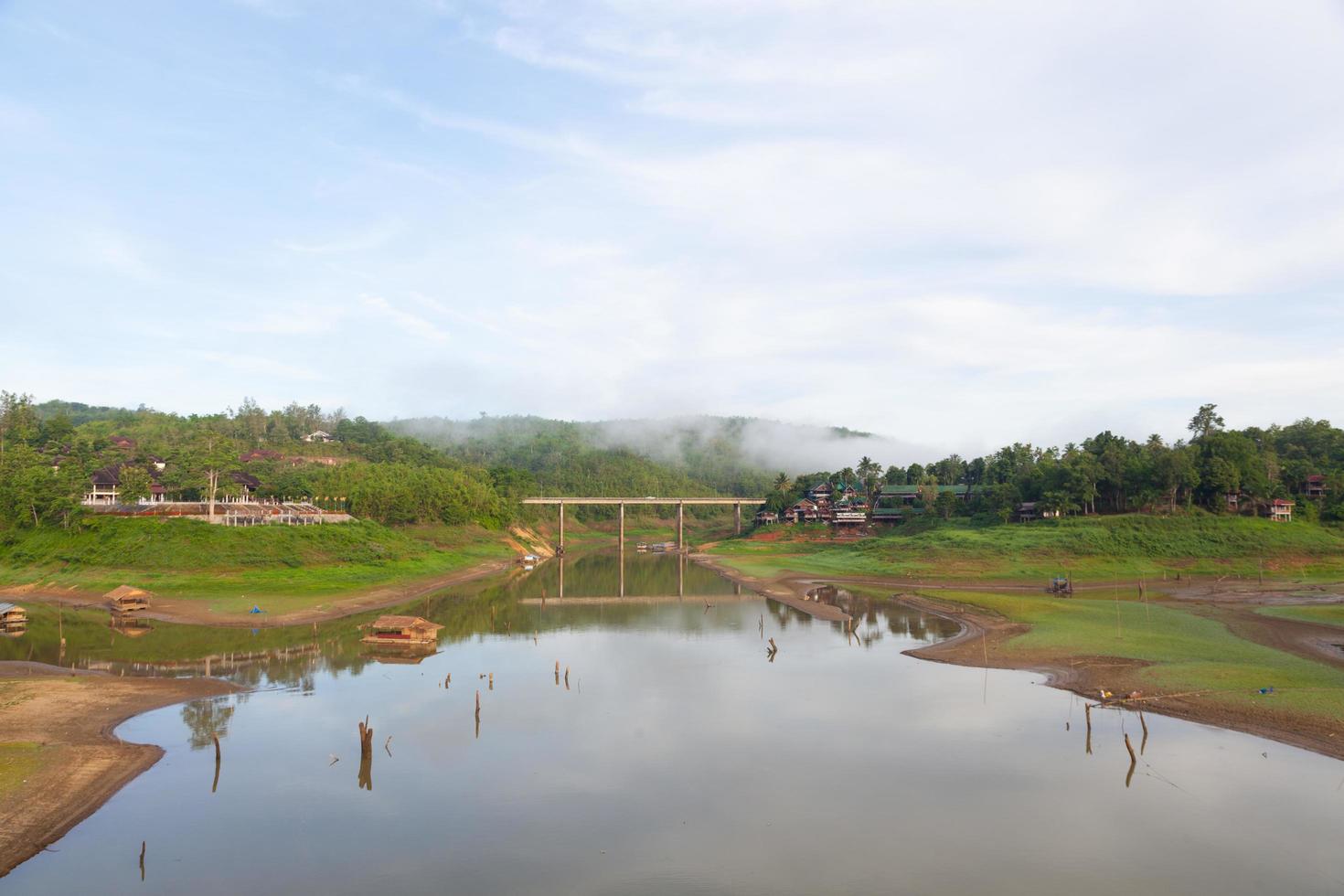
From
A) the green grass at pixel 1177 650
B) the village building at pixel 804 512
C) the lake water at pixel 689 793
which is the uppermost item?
the village building at pixel 804 512

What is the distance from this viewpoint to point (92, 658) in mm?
49281

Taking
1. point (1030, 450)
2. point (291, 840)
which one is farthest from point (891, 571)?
point (291, 840)

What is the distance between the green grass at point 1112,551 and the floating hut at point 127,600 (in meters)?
69.8

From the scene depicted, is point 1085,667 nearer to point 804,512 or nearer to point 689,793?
point 689,793

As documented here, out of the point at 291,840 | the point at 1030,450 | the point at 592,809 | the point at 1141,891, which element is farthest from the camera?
the point at 1030,450

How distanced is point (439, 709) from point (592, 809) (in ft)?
48.4

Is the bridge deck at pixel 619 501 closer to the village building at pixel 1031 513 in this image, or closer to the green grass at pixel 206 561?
the village building at pixel 1031 513

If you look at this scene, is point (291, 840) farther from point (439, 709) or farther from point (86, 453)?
point (86, 453)

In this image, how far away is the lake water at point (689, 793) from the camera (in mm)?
22641

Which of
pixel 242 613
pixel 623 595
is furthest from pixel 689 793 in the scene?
pixel 623 595

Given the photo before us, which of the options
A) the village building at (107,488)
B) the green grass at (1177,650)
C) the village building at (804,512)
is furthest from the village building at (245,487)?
the green grass at (1177,650)

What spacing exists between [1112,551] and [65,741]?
101 m

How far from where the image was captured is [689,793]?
2858 centimetres

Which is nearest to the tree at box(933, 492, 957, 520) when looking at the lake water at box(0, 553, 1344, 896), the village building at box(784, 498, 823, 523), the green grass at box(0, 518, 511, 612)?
the village building at box(784, 498, 823, 523)
